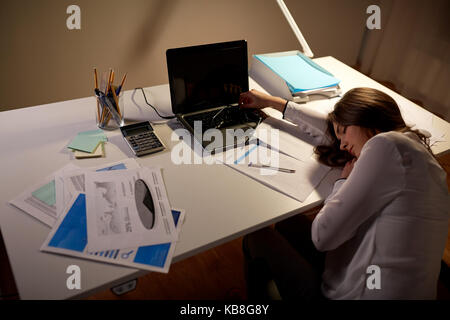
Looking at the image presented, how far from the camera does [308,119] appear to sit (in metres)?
1.35

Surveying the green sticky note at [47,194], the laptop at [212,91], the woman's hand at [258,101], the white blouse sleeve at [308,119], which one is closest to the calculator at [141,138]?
the laptop at [212,91]

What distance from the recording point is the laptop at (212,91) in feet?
4.18

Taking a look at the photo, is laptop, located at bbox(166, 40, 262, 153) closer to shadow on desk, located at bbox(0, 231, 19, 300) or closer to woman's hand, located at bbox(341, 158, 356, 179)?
woman's hand, located at bbox(341, 158, 356, 179)

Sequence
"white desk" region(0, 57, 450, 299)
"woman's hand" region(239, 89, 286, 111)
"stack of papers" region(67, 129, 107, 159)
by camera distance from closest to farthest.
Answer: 1. "white desk" region(0, 57, 450, 299)
2. "stack of papers" region(67, 129, 107, 159)
3. "woman's hand" region(239, 89, 286, 111)

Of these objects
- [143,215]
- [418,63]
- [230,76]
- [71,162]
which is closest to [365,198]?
[143,215]

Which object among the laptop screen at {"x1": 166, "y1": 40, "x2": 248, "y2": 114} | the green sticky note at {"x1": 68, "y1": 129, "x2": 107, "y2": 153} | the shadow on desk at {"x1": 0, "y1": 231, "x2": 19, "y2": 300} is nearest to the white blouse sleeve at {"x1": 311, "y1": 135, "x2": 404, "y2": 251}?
the laptop screen at {"x1": 166, "y1": 40, "x2": 248, "y2": 114}

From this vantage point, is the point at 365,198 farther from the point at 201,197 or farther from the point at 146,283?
the point at 146,283

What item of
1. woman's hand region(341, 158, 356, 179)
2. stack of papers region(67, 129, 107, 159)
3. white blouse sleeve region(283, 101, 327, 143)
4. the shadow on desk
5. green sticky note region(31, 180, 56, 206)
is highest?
white blouse sleeve region(283, 101, 327, 143)

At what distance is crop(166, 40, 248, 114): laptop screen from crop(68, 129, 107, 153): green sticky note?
0.29 metres

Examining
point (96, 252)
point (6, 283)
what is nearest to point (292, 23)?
point (96, 252)

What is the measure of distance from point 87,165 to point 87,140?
133mm

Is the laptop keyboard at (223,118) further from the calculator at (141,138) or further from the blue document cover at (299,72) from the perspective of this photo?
the blue document cover at (299,72)

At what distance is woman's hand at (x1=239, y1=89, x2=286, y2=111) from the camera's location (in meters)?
1.41

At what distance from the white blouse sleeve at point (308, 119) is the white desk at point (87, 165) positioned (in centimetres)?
22
